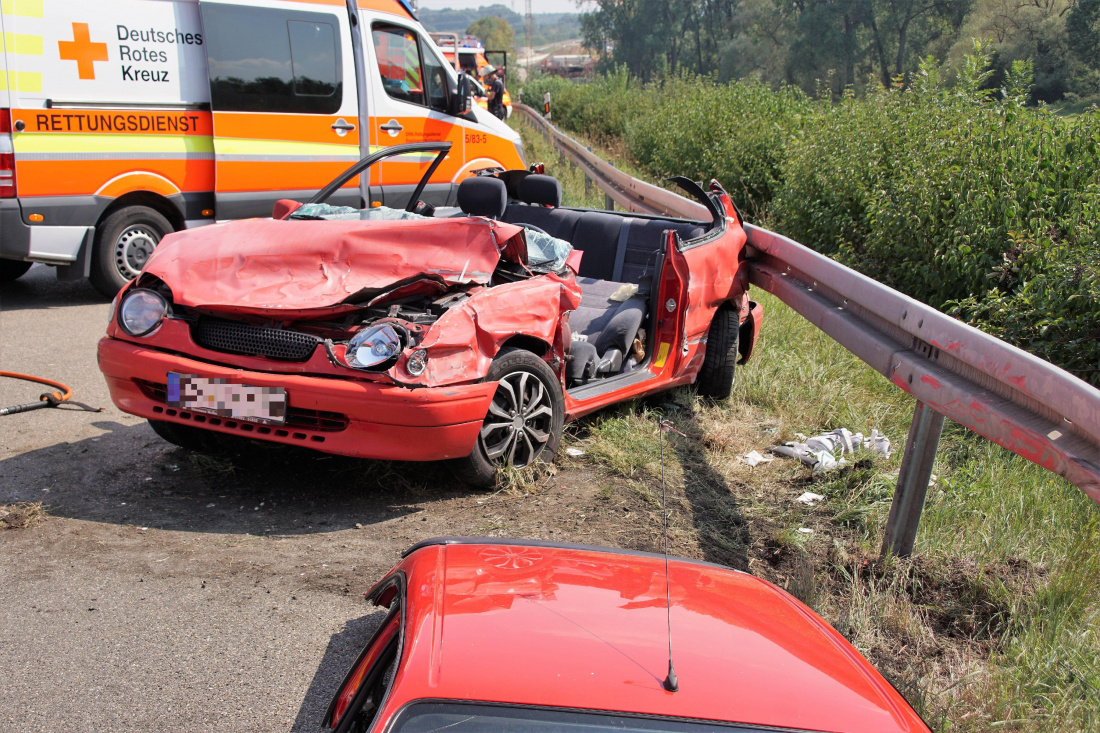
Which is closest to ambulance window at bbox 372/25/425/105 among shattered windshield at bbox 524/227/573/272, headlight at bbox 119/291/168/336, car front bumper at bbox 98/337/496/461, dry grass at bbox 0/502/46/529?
shattered windshield at bbox 524/227/573/272

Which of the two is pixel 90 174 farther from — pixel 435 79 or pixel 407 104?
pixel 435 79

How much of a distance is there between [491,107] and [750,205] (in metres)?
13.9

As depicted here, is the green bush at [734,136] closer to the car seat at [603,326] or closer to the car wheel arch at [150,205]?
the car seat at [603,326]

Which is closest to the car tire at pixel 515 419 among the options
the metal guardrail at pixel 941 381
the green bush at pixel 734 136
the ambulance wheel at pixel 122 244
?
the metal guardrail at pixel 941 381

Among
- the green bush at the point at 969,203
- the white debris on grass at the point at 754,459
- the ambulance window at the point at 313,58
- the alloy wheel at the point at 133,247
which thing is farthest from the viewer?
the ambulance window at the point at 313,58

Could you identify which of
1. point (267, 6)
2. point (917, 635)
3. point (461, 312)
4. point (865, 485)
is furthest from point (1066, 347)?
point (267, 6)

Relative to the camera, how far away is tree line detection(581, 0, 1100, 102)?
1939 centimetres

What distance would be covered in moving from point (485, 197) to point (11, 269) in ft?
18.7

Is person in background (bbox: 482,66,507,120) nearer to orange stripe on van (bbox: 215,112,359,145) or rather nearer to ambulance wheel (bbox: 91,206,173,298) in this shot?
orange stripe on van (bbox: 215,112,359,145)

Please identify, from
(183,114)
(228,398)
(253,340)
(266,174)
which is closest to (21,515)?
(228,398)

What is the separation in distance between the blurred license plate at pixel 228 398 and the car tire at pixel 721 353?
2972mm

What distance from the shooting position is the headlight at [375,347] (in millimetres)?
3902

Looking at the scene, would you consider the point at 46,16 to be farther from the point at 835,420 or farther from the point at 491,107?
the point at 491,107

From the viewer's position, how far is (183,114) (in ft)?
27.4
